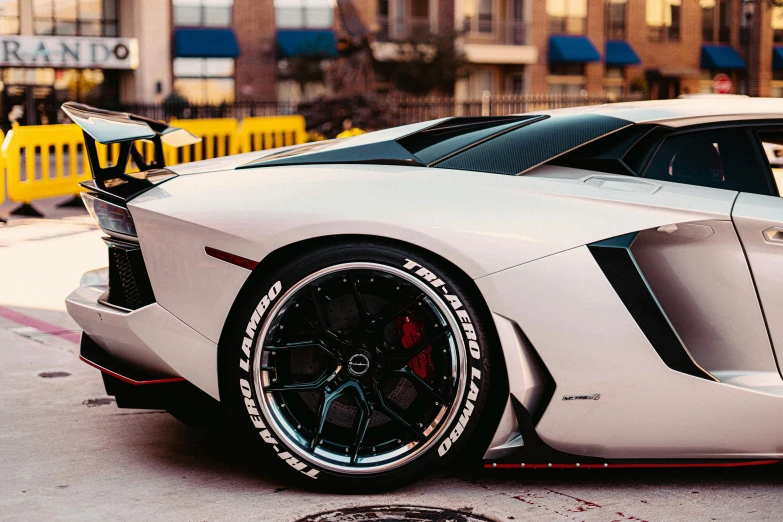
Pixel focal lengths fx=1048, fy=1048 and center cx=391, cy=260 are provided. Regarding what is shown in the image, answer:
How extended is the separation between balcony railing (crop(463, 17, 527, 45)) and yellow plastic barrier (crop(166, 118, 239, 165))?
30.6 m

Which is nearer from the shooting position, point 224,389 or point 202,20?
point 224,389

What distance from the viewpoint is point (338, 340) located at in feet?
10.3

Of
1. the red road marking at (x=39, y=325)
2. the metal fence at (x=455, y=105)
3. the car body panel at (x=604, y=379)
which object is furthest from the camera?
the metal fence at (x=455, y=105)

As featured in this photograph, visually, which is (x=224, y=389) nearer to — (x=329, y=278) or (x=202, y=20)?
(x=329, y=278)

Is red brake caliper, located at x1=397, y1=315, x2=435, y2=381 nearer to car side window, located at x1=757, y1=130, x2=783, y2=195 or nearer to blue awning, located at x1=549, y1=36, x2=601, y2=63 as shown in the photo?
car side window, located at x1=757, y1=130, x2=783, y2=195

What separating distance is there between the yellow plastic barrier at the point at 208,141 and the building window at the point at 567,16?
1318 inches

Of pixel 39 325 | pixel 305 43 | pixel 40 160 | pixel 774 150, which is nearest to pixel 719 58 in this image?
pixel 305 43

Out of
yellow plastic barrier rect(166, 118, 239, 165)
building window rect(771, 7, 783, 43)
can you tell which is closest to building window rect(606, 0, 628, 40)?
building window rect(771, 7, 783, 43)

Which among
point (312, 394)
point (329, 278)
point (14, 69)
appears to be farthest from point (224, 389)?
point (14, 69)

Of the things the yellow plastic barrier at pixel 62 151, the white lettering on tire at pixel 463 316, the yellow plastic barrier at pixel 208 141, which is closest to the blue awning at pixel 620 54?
the yellow plastic barrier at pixel 62 151

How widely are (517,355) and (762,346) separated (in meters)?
0.73

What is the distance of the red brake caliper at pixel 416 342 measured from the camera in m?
3.16

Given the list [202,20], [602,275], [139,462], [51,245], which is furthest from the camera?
[202,20]

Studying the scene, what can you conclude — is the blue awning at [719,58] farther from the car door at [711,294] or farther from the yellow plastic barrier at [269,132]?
the car door at [711,294]
